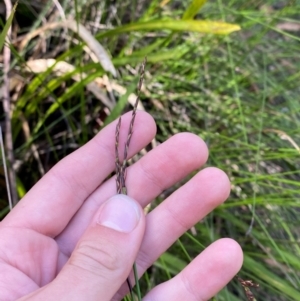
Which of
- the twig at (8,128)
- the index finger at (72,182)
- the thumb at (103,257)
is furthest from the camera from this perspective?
the twig at (8,128)

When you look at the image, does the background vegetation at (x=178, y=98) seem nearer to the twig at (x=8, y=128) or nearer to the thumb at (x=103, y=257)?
the twig at (x=8, y=128)

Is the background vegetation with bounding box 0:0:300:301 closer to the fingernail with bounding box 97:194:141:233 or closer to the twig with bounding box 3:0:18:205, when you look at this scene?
the twig with bounding box 3:0:18:205

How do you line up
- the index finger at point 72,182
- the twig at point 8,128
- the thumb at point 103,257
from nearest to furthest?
the thumb at point 103,257
the index finger at point 72,182
the twig at point 8,128

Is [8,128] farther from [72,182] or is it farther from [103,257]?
[103,257]

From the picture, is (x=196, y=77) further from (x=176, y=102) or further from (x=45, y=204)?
(x=45, y=204)

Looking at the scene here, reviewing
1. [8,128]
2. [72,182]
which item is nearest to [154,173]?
[72,182]

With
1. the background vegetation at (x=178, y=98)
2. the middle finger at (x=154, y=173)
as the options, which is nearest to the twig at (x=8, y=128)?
the background vegetation at (x=178, y=98)
